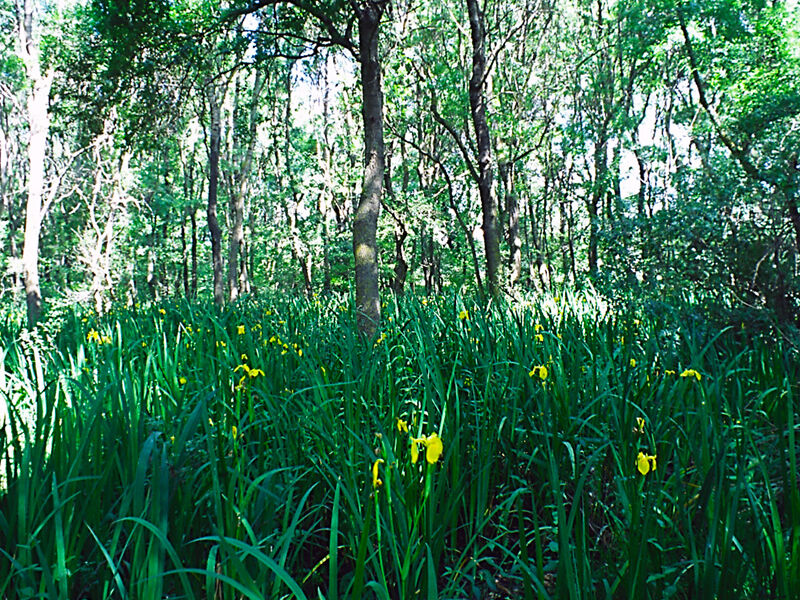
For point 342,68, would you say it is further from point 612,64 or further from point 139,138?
point 139,138

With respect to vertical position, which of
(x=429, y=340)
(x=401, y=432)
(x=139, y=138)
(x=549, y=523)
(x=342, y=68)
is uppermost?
(x=342, y=68)

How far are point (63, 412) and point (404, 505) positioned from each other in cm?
128

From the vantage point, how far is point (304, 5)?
16.6 feet

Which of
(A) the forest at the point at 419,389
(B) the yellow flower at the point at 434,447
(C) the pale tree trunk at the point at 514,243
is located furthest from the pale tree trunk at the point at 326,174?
(B) the yellow flower at the point at 434,447

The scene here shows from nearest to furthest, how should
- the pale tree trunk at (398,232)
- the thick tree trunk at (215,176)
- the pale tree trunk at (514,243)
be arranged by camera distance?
the pale tree trunk at (514,243)
the thick tree trunk at (215,176)
the pale tree trunk at (398,232)

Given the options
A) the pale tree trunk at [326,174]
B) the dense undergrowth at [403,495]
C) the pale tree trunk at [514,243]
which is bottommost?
the dense undergrowth at [403,495]

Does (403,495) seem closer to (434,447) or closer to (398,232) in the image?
(434,447)

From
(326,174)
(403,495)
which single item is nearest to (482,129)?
(403,495)

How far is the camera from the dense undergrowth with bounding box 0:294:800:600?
1222 millimetres

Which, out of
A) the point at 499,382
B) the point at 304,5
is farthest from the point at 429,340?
the point at 304,5

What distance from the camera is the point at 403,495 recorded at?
5.24 feet

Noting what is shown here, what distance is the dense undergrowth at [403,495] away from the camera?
1222 millimetres

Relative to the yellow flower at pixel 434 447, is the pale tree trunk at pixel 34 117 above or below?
above

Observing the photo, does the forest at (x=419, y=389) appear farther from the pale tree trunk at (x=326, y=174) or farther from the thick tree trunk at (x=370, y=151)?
the pale tree trunk at (x=326, y=174)
